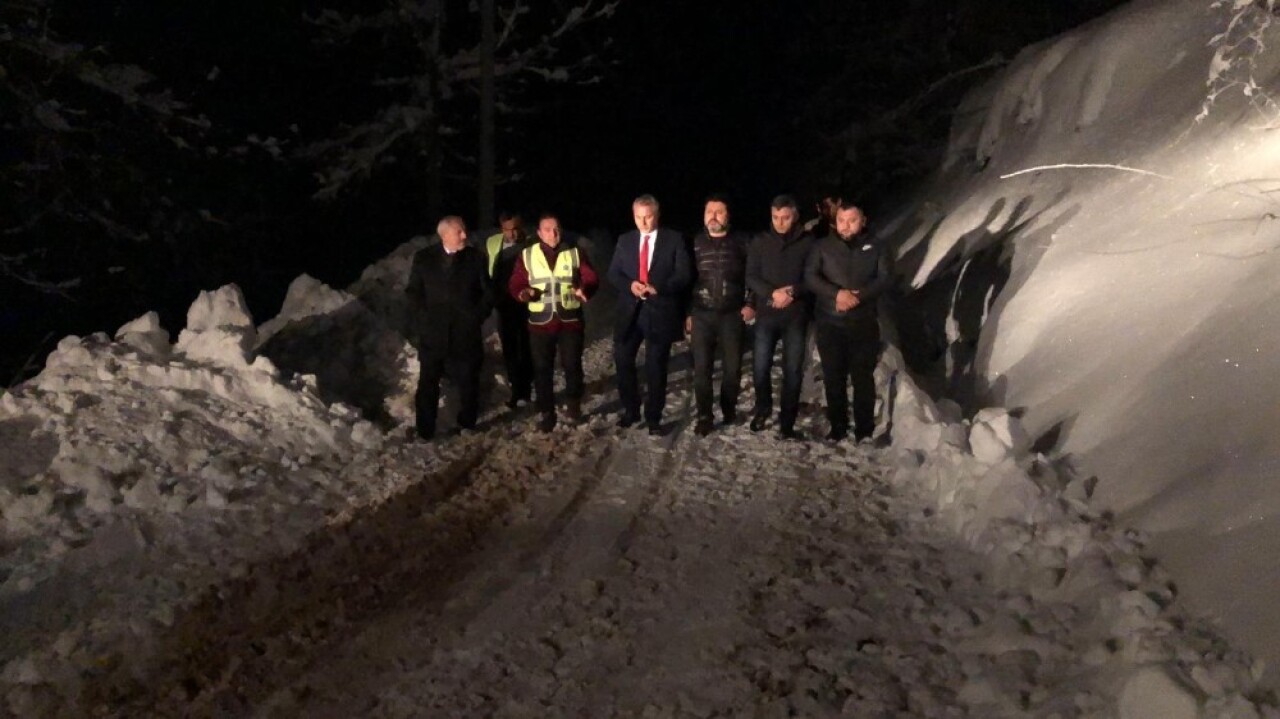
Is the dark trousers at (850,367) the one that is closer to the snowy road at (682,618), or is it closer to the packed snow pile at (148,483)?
the snowy road at (682,618)

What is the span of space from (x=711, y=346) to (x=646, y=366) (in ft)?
1.82

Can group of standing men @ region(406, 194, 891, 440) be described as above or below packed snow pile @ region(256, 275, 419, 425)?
above

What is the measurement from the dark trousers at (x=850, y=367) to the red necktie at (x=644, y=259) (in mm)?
1348

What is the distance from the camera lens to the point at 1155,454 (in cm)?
556

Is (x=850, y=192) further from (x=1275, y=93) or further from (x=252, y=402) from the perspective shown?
(x=252, y=402)

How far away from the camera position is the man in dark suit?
7.62m

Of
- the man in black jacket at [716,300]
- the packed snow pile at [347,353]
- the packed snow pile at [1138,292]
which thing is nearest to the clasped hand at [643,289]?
the man in black jacket at [716,300]

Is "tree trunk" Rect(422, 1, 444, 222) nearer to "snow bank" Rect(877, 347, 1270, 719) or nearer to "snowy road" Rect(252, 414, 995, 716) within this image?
"snowy road" Rect(252, 414, 995, 716)

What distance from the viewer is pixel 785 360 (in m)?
7.75

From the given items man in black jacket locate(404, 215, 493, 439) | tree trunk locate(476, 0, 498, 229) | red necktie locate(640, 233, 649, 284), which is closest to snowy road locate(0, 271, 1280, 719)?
man in black jacket locate(404, 215, 493, 439)

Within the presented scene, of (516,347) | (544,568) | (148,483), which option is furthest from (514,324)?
(544,568)

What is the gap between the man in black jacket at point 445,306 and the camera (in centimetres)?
779

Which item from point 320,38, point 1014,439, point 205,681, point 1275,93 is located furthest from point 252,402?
point 320,38

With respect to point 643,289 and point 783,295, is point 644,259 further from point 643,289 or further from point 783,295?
point 783,295
